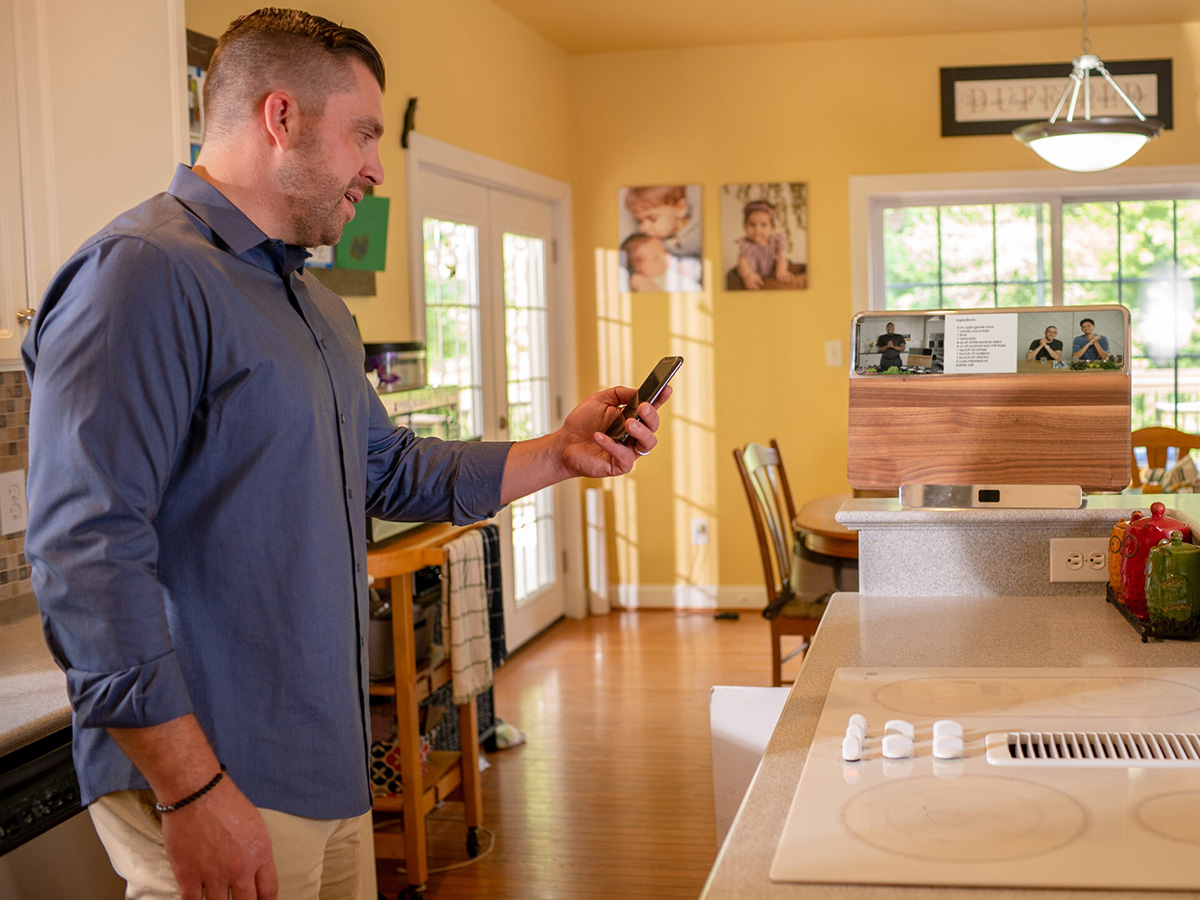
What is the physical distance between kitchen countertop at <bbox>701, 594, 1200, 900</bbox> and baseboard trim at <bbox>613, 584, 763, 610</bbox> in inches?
138

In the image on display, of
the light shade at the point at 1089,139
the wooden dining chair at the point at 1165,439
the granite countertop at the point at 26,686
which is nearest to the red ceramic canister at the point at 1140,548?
the granite countertop at the point at 26,686

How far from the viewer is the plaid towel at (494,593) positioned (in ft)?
9.86

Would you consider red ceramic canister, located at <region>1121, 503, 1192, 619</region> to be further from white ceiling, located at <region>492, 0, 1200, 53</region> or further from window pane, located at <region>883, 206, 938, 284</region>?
window pane, located at <region>883, 206, 938, 284</region>

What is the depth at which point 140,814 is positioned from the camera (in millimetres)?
1209

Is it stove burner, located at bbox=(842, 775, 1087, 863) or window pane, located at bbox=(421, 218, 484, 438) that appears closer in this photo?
stove burner, located at bbox=(842, 775, 1087, 863)

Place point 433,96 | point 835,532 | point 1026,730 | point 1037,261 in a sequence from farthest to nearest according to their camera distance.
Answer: point 1037,261, point 433,96, point 835,532, point 1026,730

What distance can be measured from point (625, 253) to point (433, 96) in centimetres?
167

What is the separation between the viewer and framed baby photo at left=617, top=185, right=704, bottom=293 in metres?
5.44

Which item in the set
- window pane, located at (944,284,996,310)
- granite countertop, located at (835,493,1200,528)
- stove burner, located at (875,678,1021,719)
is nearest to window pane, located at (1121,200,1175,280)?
window pane, located at (944,284,996,310)

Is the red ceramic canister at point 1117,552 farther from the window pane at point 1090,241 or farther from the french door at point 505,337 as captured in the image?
the window pane at point 1090,241

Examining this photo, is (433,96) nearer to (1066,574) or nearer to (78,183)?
(78,183)

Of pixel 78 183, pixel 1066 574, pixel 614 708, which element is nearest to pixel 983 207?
pixel 614 708

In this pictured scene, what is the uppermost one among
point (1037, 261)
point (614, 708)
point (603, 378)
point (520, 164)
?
point (520, 164)

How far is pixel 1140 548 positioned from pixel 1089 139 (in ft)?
7.43
